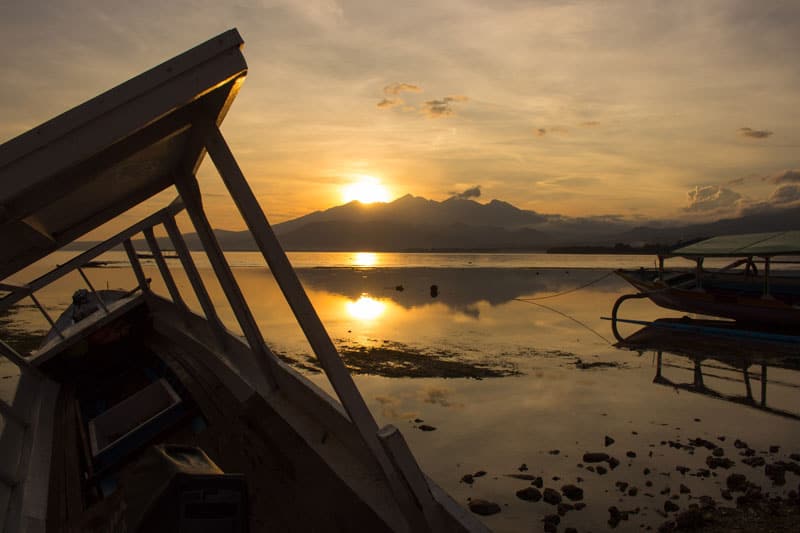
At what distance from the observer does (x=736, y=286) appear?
952 inches

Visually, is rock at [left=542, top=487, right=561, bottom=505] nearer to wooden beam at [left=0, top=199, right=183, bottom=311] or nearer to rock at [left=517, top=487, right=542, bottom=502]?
rock at [left=517, top=487, right=542, bottom=502]

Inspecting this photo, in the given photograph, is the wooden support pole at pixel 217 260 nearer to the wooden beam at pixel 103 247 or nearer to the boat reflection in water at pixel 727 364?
the wooden beam at pixel 103 247

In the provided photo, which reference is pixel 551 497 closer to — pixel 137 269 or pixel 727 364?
pixel 137 269

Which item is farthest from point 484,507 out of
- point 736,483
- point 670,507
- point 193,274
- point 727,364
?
point 727,364

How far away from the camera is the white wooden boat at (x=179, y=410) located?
2.92 meters

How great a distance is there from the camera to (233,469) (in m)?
5.16

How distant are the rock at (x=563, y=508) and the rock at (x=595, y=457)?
1.58 meters

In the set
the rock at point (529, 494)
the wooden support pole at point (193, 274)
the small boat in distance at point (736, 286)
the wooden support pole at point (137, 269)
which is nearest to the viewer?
the rock at point (529, 494)

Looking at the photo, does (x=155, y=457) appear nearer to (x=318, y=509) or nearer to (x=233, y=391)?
(x=318, y=509)

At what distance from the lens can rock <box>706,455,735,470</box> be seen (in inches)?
304

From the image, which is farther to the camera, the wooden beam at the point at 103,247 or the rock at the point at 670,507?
the wooden beam at the point at 103,247


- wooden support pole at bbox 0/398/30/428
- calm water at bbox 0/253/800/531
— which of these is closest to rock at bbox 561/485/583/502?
calm water at bbox 0/253/800/531

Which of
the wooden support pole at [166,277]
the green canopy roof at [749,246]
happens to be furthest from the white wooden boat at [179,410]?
the green canopy roof at [749,246]

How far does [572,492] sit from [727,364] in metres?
11.3
